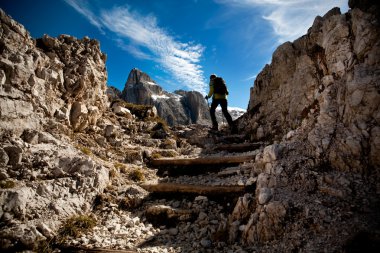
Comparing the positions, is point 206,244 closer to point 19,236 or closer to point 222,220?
point 222,220

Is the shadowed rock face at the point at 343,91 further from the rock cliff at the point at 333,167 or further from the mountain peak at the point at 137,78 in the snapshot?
the mountain peak at the point at 137,78

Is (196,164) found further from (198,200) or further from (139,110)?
(139,110)

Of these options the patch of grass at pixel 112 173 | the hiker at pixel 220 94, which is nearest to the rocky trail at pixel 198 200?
the patch of grass at pixel 112 173

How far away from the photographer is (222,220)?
840 cm

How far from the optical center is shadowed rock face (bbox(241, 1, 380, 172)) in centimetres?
720

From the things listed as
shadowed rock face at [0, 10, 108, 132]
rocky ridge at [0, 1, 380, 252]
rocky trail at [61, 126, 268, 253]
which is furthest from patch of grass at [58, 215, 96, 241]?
shadowed rock face at [0, 10, 108, 132]

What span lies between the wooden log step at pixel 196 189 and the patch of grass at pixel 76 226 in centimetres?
307

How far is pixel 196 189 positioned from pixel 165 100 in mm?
82528

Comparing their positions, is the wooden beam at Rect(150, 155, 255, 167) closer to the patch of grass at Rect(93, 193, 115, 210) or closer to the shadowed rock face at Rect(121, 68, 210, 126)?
the patch of grass at Rect(93, 193, 115, 210)

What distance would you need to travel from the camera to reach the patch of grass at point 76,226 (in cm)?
749

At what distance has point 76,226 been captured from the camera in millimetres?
7816

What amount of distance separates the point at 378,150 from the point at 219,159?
697cm

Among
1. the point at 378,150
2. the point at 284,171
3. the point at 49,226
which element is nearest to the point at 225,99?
the point at 284,171

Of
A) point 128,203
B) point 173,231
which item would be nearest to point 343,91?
point 173,231
